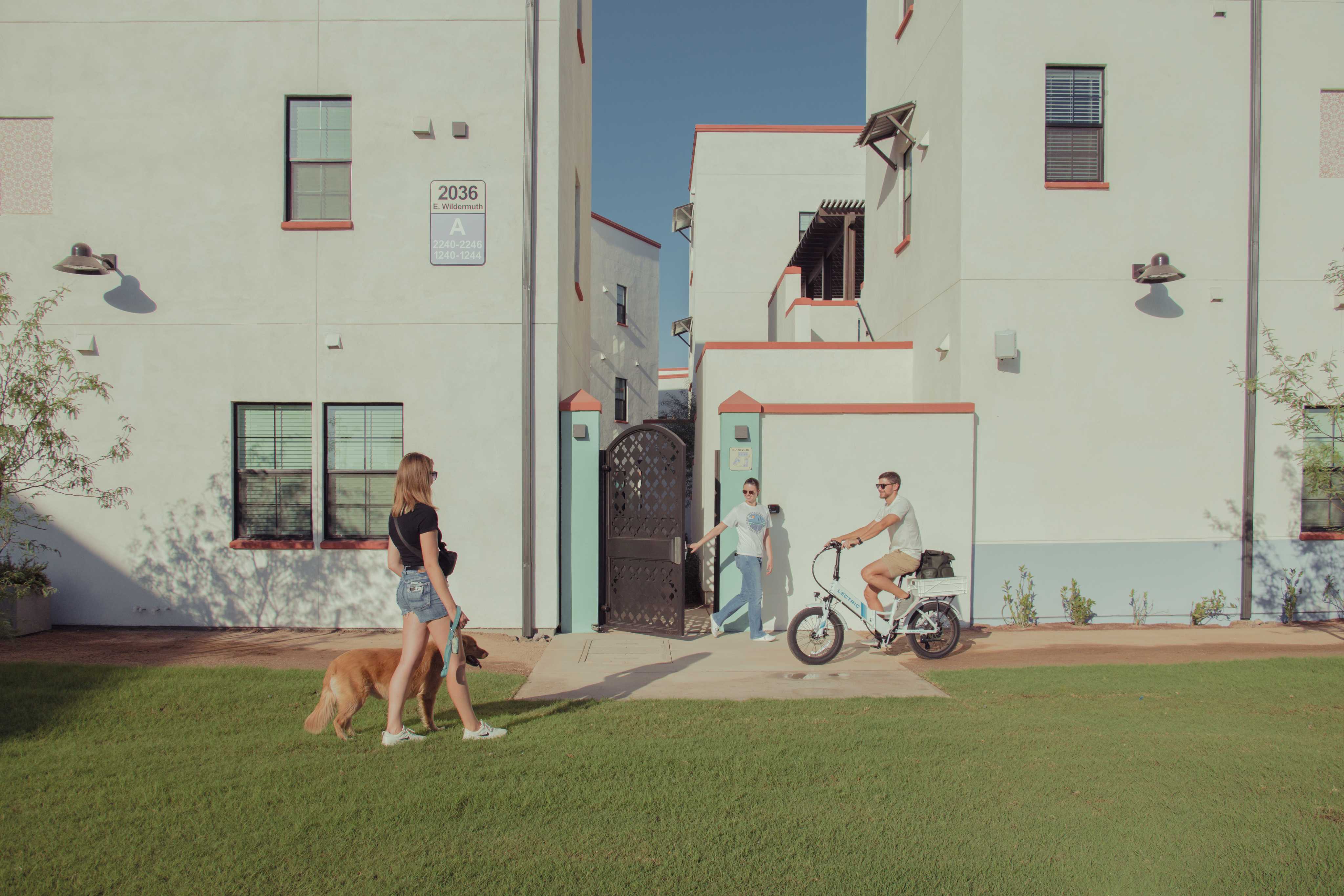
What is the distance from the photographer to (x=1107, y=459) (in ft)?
29.6

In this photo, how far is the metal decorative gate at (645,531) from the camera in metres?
8.22

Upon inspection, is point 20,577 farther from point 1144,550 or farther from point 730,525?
point 1144,550

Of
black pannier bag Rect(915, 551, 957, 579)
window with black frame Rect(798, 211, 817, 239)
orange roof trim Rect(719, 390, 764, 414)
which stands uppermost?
window with black frame Rect(798, 211, 817, 239)

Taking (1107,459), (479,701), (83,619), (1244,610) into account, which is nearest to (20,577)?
(83,619)

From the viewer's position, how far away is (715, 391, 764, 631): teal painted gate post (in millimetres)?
8523

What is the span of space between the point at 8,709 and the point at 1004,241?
10.4 meters

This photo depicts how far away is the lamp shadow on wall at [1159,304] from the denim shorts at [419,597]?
28.5 ft

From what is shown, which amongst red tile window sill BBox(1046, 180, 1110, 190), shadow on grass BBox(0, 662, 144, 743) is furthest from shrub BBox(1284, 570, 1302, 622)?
shadow on grass BBox(0, 662, 144, 743)

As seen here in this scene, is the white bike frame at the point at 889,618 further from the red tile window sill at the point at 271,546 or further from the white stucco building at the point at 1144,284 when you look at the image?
the red tile window sill at the point at 271,546

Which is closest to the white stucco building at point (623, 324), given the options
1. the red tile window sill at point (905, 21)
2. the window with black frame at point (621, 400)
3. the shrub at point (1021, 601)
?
the window with black frame at point (621, 400)

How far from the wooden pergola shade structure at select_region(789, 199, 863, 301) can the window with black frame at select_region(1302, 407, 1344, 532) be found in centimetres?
708

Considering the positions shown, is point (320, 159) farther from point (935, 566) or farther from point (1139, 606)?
point (1139, 606)

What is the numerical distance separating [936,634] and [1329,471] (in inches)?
167

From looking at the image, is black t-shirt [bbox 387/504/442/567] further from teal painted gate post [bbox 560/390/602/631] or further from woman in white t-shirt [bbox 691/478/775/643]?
teal painted gate post [bbox 560/390/602/631]
